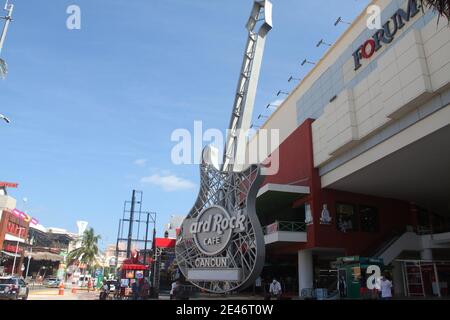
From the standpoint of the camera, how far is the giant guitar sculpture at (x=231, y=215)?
26.7m

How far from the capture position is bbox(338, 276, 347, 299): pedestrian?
87.8ft

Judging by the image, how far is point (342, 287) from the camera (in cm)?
2711

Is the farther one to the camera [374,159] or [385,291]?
[374,159]

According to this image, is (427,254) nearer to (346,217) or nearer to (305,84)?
(346,217)

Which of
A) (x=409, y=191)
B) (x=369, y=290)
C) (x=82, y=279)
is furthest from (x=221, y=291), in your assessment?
(x=82, y=279)

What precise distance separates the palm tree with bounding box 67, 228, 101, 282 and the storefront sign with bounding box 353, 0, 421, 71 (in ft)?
214

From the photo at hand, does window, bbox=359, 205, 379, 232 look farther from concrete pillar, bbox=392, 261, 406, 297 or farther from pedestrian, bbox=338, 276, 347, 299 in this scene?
pedestrian, bbox=338, 276, 347, 299

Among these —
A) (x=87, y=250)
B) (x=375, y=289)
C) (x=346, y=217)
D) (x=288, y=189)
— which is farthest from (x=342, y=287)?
(x=87, y=250)

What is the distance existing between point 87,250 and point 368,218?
60843mm

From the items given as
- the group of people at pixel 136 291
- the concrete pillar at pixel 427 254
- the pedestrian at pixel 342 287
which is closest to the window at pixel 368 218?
the concrete pillar at pixel 427 254

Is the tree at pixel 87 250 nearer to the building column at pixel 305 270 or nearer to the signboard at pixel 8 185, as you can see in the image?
the signboard at pixel 8 185

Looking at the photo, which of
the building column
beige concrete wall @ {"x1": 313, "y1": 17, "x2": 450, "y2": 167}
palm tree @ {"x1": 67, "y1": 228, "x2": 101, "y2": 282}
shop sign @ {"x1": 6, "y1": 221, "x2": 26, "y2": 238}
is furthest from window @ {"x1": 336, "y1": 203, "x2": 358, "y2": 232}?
palm tree @ {"x1": 67, "y1": 228, "x2": 101, "y2": 282}

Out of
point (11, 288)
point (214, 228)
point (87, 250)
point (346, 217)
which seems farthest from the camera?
point (87, 250)
